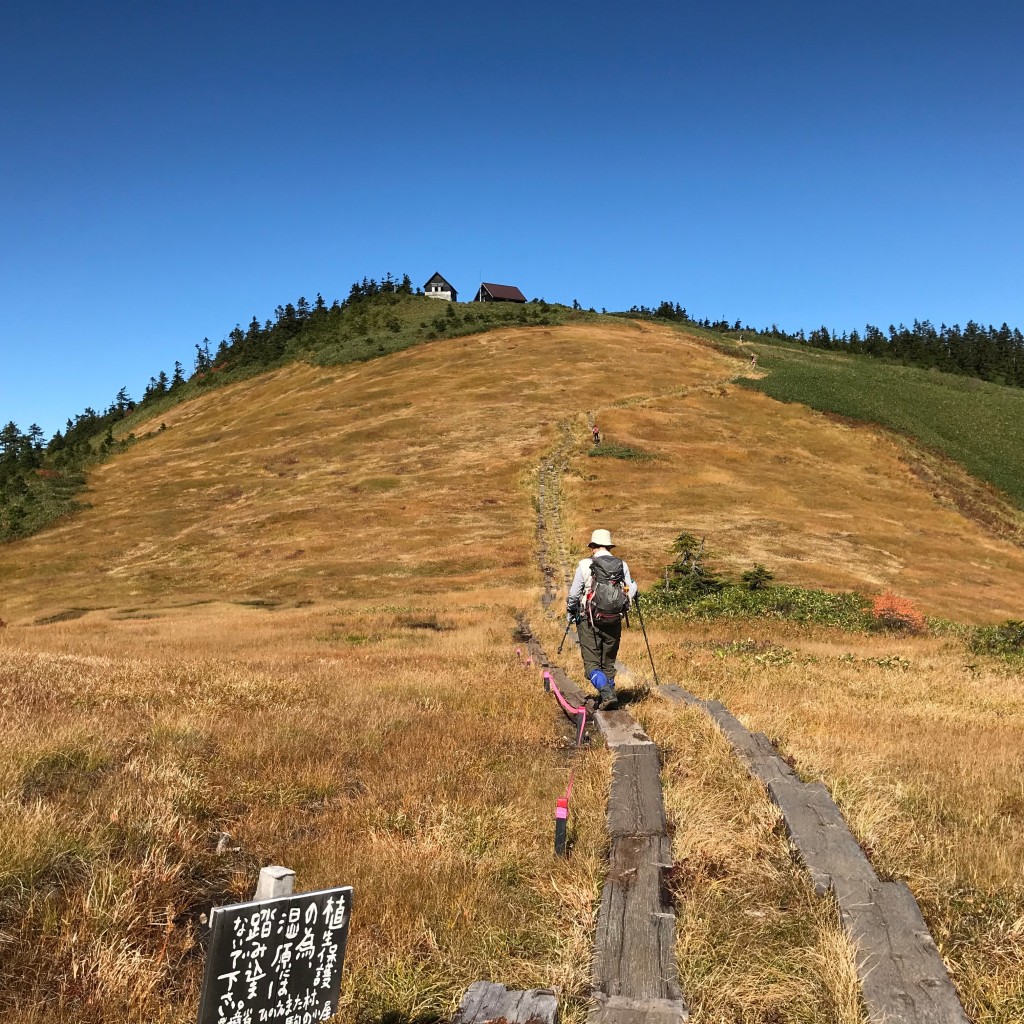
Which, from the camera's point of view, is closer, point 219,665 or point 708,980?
point 708,980

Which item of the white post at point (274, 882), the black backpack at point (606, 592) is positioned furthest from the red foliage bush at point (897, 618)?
the white post at point (274, 882)

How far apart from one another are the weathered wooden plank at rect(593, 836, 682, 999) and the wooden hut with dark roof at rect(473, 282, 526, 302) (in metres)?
157

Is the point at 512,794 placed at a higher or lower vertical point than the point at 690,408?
lower

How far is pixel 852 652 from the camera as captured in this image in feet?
70.5

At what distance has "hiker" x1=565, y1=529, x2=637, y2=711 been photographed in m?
11.7

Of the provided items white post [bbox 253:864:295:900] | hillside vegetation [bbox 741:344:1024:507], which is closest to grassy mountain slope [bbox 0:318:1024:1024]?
white post [bbox 253:864:295:900]

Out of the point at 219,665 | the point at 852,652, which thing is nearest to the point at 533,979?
the point at 219,665

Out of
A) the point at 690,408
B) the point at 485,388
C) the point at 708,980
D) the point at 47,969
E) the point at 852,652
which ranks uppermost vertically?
the point at 485,388

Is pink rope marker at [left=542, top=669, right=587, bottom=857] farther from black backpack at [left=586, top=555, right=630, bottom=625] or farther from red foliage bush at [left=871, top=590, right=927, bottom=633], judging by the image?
red foliage bush at [left=871, top=590, right=927, bottom=633]

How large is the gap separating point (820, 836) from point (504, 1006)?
3548mm

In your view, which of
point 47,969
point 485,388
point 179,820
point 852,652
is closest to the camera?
point 47,969

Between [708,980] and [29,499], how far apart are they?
72526mm

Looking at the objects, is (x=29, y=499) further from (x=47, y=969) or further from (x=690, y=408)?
(x=47, y=969)

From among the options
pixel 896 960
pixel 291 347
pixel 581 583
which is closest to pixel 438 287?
pixel 291 347
